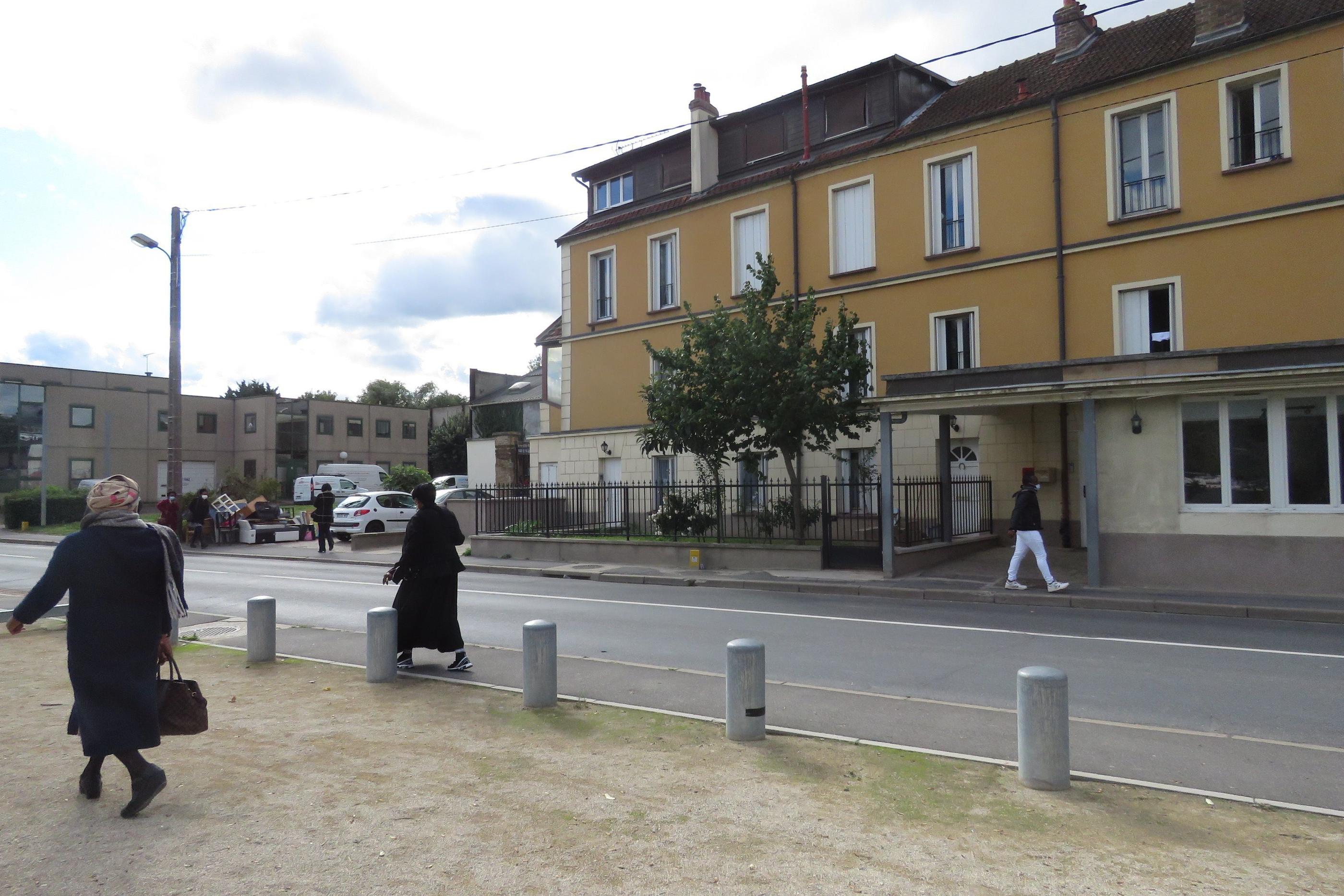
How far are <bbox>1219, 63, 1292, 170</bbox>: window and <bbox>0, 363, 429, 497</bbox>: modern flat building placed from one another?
49339mm

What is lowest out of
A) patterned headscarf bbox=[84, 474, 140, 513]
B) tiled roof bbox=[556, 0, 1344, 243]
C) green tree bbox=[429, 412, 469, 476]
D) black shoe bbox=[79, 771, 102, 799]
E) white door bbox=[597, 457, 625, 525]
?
black shoe bbox=[79, 771, 102, 799]

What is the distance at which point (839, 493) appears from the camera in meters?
20.3

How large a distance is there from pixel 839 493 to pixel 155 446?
5074cm

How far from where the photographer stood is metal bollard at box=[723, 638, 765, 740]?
5977 millimetres

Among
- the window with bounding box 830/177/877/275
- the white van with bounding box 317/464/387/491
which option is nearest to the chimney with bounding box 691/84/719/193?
the window with bounding box 830/177/877/275

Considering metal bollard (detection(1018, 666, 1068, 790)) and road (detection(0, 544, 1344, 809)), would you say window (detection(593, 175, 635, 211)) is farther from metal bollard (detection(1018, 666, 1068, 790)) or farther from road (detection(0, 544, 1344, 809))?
metal bollard (detection(1018, 666, 1068, 790))

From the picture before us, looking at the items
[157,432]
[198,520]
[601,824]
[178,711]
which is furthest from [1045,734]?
[157,432]

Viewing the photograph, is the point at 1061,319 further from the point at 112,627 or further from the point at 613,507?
→ the point at 112,627

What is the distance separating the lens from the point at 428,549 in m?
8.21

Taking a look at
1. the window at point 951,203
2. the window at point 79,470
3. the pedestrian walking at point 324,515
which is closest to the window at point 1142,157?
the window at point 951,203

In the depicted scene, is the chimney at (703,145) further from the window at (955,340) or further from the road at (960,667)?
the road at (960,667)

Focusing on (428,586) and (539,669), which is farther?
(428,586)

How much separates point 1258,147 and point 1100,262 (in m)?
3.30

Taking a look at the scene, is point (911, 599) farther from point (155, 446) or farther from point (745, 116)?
point (155, 446)
